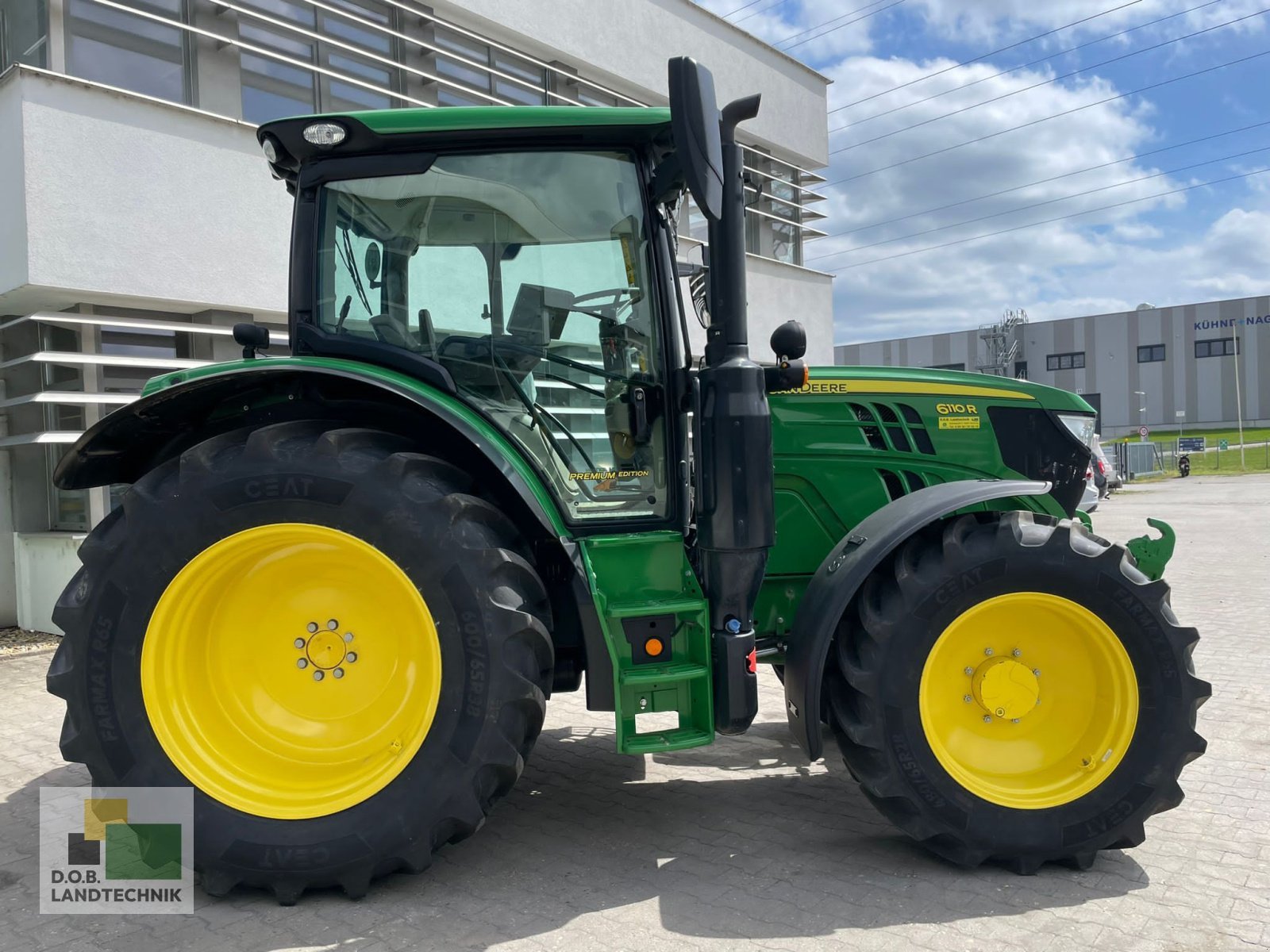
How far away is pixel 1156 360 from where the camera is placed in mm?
55219

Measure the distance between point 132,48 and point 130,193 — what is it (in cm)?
128

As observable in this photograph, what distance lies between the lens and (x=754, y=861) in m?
3.19

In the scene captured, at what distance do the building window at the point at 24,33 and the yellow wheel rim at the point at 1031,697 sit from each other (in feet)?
24.1

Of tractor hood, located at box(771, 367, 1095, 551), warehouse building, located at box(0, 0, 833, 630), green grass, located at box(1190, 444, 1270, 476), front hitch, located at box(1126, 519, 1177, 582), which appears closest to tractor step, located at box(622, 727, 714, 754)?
tractor hood, located at box(771, 367, 1095, 551)

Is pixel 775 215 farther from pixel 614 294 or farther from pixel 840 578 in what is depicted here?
pixel 840 578

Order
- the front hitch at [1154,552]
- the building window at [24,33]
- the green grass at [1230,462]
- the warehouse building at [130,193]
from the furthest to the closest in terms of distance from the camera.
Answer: the green grass at [1230,462] < the building window at [24,33] < the warehouse building at [130,193] < the front hitch at [1154,552]

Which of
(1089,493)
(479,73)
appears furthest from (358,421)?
(479,73)

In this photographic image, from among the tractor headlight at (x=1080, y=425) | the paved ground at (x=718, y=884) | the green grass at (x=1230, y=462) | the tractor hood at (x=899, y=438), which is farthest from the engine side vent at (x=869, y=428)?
the green grass at (x=1230, y=462)

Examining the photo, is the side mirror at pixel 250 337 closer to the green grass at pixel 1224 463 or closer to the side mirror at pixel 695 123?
the side mirror at pixel 695 123

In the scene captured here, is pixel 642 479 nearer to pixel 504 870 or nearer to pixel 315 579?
pixel 315 579

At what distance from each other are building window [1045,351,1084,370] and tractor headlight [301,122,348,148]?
2420 inches

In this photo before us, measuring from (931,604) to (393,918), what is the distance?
1.96 m

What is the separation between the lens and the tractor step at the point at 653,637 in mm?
3018

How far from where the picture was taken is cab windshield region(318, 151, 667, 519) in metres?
3.26
